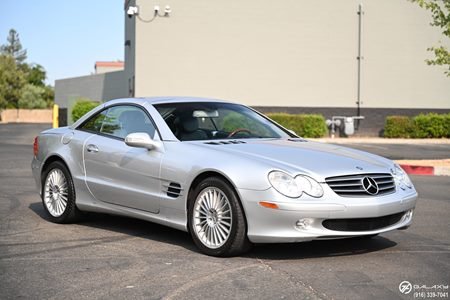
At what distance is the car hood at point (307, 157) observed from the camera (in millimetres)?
6293

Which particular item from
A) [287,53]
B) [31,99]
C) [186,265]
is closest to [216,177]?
[186,265]

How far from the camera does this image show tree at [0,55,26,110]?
81375mm

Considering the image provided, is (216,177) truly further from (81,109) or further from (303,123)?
(81,109)

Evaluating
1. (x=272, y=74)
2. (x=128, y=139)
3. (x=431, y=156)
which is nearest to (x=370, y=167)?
(x=128, y=139)

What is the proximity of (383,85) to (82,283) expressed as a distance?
31.1 meters

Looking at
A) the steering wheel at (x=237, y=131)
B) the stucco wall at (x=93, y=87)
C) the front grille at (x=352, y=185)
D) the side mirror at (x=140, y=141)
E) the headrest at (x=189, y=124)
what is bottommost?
the front grille at (x=352, y=185)

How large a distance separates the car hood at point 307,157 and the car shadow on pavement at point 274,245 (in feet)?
2.58

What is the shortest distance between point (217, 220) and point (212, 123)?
1.48 meters

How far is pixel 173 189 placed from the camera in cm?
691

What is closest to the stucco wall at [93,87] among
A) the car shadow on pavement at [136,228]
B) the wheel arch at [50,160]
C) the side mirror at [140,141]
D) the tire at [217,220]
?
the wheel arch at [50,160]

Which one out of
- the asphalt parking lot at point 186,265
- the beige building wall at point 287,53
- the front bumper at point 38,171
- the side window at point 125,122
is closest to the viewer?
the asphalt parking lot at point 186,265

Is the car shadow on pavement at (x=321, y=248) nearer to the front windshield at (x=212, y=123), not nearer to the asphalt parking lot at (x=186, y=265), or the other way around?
the asphalt parking lot at (x=186, y=265)

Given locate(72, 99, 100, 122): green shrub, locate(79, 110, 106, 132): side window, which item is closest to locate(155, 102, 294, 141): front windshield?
locate(79, 110, 106, 132): side window

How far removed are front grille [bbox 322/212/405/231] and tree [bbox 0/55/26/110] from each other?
256 ft
